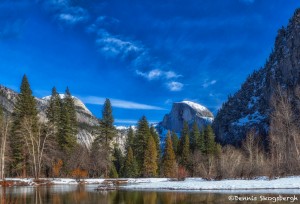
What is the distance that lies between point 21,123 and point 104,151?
56.9 ft

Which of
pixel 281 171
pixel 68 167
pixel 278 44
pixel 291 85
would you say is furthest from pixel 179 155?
pixel 278 44

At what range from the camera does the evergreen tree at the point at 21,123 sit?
59.7 m

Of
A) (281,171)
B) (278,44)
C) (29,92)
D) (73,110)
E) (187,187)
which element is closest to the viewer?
(187,187)

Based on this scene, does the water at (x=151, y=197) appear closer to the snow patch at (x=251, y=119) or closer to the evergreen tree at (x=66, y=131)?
the evergreen tree at (x=66, y=131)

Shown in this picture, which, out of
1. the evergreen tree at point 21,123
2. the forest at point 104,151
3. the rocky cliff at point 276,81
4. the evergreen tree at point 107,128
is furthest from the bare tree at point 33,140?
the rocky cliff at point 276,81

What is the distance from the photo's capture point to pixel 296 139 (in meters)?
51.2

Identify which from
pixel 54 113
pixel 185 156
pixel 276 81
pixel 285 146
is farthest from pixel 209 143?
pixel 276 81

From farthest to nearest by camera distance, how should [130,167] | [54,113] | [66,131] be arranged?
1. [130,167]
2. [54,113]
3. [66,131]

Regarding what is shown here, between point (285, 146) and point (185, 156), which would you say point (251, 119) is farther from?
→ point (285, 146)

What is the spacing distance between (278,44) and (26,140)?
17743 cm

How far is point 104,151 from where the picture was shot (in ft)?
223

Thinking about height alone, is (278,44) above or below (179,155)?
above

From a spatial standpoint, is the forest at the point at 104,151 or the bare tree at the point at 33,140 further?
the bare tree at the point at 33,140

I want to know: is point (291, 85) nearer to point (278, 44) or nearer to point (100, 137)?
point (278, 44)
